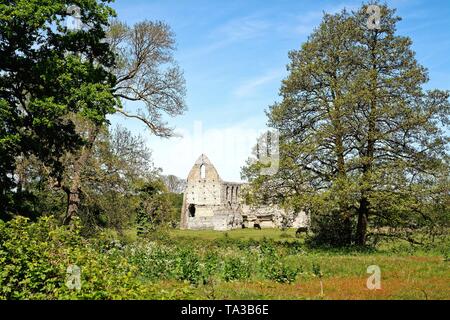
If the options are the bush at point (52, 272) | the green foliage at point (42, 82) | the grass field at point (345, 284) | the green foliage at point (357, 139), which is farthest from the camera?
the green foliage at point (357, 139)

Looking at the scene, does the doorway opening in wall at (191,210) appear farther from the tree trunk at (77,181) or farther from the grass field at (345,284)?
the grass field at (345,284)

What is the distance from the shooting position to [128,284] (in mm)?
10000

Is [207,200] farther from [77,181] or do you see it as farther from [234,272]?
[234,272]

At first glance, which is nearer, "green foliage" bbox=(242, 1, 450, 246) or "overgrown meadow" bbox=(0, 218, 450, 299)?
"overgrown meadow" bbox=(0, 218, 450, 299)

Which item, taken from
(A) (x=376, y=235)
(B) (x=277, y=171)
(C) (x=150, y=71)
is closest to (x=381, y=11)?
(B) (x=277, y=171)

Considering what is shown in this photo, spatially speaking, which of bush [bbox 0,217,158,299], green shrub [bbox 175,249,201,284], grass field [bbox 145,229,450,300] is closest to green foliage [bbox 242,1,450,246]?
grass field [bbox 145,229,450,300]

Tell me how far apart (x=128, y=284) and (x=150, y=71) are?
2363cm

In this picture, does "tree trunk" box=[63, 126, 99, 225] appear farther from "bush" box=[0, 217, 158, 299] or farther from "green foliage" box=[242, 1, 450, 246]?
"bush" box=[0, 217, 158, 299]

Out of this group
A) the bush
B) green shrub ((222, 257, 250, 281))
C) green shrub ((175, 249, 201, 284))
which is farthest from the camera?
green shrub ((222, 257, 250, 281))

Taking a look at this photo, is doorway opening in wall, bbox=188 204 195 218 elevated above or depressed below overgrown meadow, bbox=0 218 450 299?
above

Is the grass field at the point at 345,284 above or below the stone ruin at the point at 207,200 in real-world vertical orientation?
below

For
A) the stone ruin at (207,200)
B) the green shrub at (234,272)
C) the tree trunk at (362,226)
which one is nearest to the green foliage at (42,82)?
the green shrub at (234,272)

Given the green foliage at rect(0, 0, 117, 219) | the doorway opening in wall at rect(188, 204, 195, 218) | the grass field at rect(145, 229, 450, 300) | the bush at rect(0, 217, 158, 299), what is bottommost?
the grass field at rect(145, 229, 450, 300)
